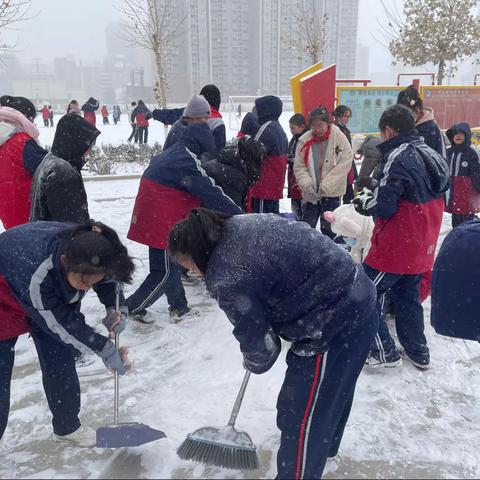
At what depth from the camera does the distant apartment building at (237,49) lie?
6562cm

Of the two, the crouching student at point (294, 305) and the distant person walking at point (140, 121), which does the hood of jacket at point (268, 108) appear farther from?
the distant person walking at point (140, 121)

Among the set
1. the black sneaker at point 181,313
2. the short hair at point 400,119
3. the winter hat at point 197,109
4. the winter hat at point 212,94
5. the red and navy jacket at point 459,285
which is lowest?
the black sneaker at point 181,313

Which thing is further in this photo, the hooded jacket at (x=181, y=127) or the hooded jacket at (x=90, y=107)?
the hooded jacket at (x=90, y=107)

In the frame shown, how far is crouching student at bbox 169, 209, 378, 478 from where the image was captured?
176cm

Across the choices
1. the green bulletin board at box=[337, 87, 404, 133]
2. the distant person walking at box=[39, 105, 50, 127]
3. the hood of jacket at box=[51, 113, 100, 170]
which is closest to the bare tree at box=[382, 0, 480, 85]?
the green bulletin board at box=[337, 87, 404, 133]

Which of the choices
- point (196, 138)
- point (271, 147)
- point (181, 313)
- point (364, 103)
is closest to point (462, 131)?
point (271, 147)

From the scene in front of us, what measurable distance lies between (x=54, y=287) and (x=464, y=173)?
4.57 metres

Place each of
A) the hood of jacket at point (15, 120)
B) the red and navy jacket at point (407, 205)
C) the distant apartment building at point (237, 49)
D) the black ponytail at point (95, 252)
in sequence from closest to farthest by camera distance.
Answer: the black ponytail at point (95, 252) < the red and navy jacket at point (407, 205) < the hood of jacket at point (15, 120) < the distant apartment building at point (237, 49)

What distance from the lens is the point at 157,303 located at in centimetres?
439

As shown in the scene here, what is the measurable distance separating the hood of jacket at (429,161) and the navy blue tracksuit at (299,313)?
1191 mm

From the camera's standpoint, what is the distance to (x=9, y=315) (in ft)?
7.26

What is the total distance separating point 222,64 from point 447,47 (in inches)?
2308

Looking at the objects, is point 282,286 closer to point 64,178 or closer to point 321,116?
point 64,178

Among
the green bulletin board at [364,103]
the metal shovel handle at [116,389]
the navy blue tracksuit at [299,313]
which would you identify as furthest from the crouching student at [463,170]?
the green bulletin board at [364,103]
